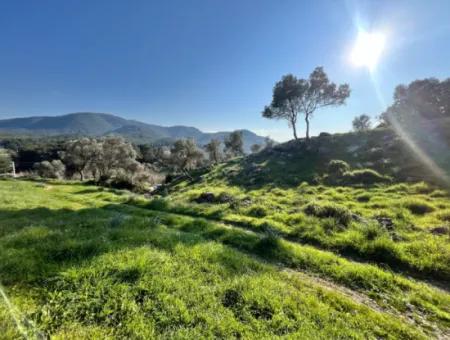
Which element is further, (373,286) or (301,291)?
(373,286)

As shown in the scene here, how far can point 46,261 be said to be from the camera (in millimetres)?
6141

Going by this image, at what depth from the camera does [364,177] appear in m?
21.8

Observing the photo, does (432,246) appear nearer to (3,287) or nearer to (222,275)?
(222,275)

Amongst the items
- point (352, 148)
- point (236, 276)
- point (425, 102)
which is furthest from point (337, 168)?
point (425, 102)

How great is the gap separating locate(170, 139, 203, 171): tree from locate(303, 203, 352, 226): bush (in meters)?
47.0

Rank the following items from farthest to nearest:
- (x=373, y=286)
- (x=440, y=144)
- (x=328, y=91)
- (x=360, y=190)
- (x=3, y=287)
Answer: (x=328, y=91) → (x=440, y=144) → (x=360, y=190) → (x=373, y=286) → (x=3, y=287)

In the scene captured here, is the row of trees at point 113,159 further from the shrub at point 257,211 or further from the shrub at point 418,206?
the shrub at point 418,206

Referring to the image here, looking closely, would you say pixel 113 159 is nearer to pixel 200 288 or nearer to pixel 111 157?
pixel 111 157

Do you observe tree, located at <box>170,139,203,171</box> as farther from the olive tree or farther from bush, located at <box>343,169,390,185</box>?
bush, located at <box>343,169,390,185</box>

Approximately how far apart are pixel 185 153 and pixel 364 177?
146 ft

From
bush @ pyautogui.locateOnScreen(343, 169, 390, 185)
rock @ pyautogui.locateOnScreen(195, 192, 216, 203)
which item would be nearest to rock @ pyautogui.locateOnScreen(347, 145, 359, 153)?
bush @ pyautogui.locateOnScreen(343, 169, 390, 185)

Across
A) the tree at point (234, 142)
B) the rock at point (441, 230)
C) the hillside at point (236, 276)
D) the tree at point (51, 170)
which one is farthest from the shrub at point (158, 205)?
the tree at point (234, 142)

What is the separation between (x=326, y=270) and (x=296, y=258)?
1.11 metres

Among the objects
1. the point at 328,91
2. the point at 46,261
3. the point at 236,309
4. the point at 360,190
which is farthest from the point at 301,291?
the point at 328,91
